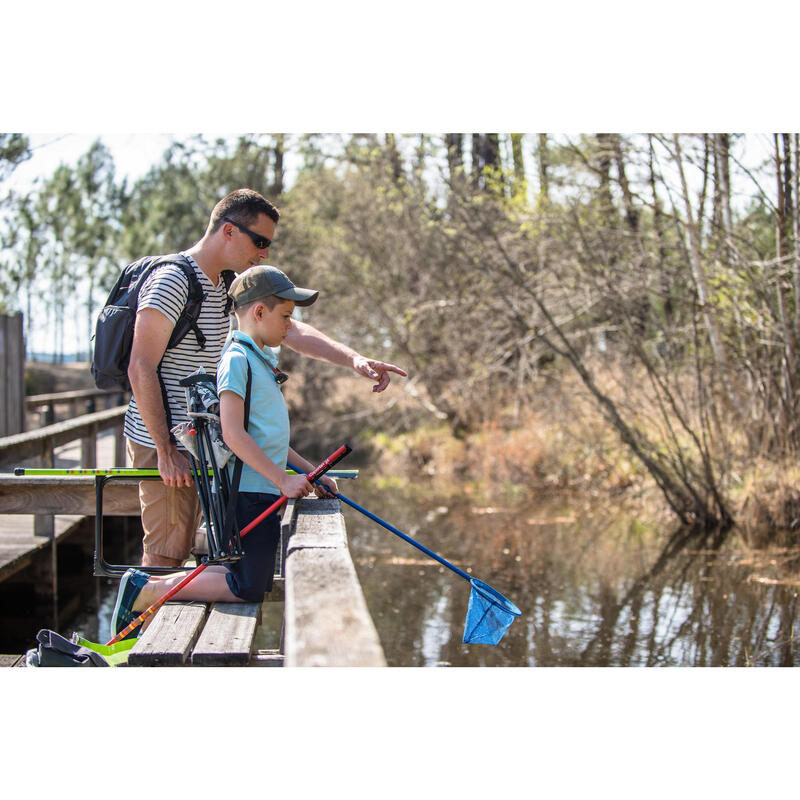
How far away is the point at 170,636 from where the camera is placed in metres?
2.89

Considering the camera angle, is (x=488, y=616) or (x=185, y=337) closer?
(x=488, y=616)

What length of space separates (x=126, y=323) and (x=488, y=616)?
1489mm

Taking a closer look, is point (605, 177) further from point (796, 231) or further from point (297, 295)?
point (297, 295)

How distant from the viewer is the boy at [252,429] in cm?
304

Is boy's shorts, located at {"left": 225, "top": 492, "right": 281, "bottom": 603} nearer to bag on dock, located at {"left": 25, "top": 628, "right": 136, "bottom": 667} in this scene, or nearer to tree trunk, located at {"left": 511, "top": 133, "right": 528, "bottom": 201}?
bag on dock, located at {"left": 25, "top": 628, "right": 136, "bottom": 667}

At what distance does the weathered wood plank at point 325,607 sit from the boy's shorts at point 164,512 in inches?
32.0

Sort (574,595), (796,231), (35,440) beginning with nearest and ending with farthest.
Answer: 1. (35,440)
2. (574,595)
3. (796,231)

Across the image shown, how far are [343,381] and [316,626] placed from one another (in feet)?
55.7

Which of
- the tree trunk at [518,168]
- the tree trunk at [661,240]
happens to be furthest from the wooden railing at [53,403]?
the tree trunk at [661,240]

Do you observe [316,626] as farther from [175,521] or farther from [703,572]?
[703,572]

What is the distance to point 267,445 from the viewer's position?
3125 millimetres

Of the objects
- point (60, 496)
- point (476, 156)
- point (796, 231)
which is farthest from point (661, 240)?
point (476, 156)

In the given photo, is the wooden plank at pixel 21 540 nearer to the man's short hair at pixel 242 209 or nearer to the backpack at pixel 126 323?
the backpack at pixel 126 323

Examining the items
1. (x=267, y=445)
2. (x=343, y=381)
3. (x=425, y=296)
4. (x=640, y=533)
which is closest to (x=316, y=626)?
(x=267, y=445)
